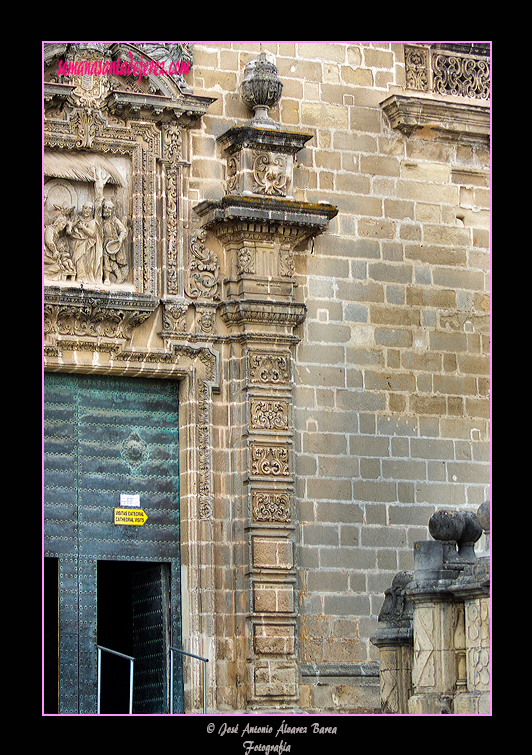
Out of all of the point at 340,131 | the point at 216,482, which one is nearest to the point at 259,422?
the point at 216,482

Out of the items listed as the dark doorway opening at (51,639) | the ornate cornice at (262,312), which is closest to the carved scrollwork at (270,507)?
the ornate cornice at (262,312)

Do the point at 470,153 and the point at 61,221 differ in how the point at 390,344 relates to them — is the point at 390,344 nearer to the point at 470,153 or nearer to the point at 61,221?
the point at 470,153

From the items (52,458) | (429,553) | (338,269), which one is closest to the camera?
(429,553)

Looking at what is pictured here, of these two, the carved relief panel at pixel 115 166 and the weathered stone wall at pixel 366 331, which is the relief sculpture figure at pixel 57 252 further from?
the weathered stone wall at pixel 366 331

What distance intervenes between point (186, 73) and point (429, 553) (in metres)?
5.85

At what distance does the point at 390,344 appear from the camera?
16141mm

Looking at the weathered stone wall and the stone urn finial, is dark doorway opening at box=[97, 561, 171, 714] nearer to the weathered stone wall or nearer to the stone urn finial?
the weathered stone wall

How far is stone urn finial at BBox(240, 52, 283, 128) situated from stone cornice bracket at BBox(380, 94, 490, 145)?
4.46 feet

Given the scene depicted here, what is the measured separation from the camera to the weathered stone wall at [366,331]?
1537cm

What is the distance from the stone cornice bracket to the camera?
1644cm

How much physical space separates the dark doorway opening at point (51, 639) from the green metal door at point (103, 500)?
0.84 feet

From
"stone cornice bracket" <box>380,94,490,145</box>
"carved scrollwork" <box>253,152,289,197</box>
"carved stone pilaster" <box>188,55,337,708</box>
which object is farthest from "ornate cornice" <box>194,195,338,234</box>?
"stone cornice bracket" <box>380,94,490,145</box>

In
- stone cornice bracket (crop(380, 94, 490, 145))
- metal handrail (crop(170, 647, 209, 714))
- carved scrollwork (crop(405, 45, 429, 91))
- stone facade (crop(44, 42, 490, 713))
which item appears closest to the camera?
metal handrail (crop(170, 647, 209, 714))

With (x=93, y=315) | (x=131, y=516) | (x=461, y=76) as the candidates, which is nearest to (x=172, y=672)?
(x=131, y=516)
